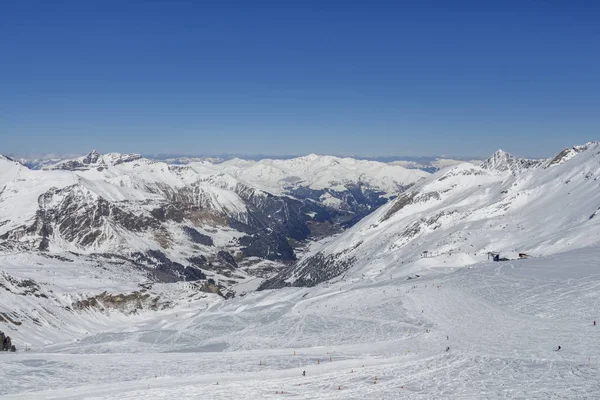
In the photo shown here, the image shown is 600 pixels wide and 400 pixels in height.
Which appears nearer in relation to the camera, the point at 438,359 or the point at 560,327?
the point at 438,359

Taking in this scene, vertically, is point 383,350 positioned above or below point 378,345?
above

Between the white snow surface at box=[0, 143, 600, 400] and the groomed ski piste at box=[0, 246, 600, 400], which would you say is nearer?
the groomed ski piste at box=[0, 246, 600, 400]

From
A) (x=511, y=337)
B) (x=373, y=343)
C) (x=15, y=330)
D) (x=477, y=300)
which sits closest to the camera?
(x=511, y=337)

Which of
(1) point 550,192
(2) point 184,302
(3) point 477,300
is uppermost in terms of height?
(1) point 550,192

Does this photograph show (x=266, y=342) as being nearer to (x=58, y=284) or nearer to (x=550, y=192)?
(x=58, y=284)

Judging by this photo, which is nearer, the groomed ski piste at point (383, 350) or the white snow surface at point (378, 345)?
the groomed ski piste at point (383, 350)

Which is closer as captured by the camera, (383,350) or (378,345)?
(383,350)

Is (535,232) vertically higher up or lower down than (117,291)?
higher up

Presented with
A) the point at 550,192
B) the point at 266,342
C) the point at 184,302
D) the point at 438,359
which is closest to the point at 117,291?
the point at 184,302
